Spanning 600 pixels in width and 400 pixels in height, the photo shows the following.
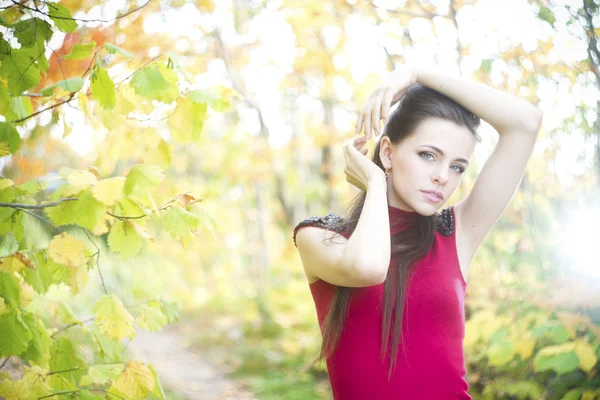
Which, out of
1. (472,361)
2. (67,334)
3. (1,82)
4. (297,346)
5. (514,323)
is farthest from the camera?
(297,346)

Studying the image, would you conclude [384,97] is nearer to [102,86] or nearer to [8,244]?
[102,86]

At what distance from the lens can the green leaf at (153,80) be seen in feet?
4.40

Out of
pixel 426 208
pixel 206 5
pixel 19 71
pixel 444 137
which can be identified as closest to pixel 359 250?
pixel 426 208

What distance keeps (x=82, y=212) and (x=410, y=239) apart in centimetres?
94

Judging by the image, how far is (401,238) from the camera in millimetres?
1604

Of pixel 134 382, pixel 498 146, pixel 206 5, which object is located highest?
pixel 206 5

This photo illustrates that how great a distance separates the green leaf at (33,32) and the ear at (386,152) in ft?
3.33

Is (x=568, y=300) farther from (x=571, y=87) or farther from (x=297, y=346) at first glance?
(x=297, y=346)

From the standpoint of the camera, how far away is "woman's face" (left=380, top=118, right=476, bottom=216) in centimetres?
150

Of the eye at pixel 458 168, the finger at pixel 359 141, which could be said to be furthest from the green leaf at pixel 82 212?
the eye at pixel 458 168

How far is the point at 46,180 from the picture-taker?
150cm

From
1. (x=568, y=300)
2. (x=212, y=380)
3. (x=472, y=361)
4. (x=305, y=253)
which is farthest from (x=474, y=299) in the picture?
(x=212, y=380)

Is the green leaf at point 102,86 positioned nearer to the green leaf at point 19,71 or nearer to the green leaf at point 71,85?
the green leaf at point 71,85

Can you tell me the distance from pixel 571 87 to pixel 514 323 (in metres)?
1.29
